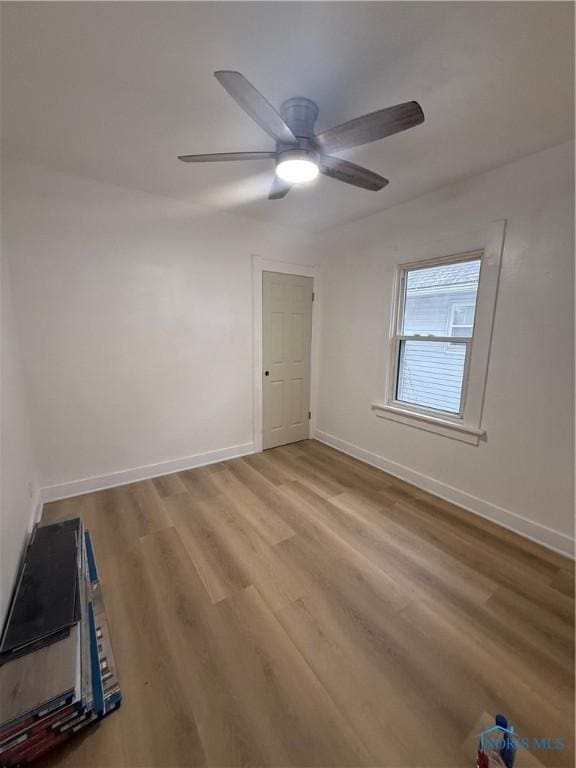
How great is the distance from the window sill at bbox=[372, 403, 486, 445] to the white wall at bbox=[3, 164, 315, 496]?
1.54 m

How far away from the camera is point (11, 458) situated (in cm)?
175

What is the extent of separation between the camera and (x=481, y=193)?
216 centimetres

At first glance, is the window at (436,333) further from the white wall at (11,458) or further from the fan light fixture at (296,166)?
the white wall at (11,458)

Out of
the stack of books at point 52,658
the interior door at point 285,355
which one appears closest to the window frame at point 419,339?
the interior door at point 285,355

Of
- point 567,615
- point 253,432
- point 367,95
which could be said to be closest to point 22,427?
point 253,432

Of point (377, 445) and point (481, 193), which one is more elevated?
point (481, 193)

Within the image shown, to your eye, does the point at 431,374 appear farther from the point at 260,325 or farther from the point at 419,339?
the point at 260,325

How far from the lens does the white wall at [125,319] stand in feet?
7.30

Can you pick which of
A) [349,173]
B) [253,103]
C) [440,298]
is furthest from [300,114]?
[440,298]

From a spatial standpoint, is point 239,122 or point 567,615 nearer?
point 567,615

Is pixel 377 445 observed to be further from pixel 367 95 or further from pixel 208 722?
pixel 367 95

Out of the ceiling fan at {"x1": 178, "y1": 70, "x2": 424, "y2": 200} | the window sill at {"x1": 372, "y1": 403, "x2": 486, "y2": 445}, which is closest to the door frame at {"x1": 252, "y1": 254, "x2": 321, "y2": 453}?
the window sill at {"x1": 372, "y1": 403, "x2": 486, "y2": 445}

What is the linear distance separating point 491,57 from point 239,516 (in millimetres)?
2920

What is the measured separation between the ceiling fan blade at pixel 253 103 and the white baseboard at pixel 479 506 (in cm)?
271
